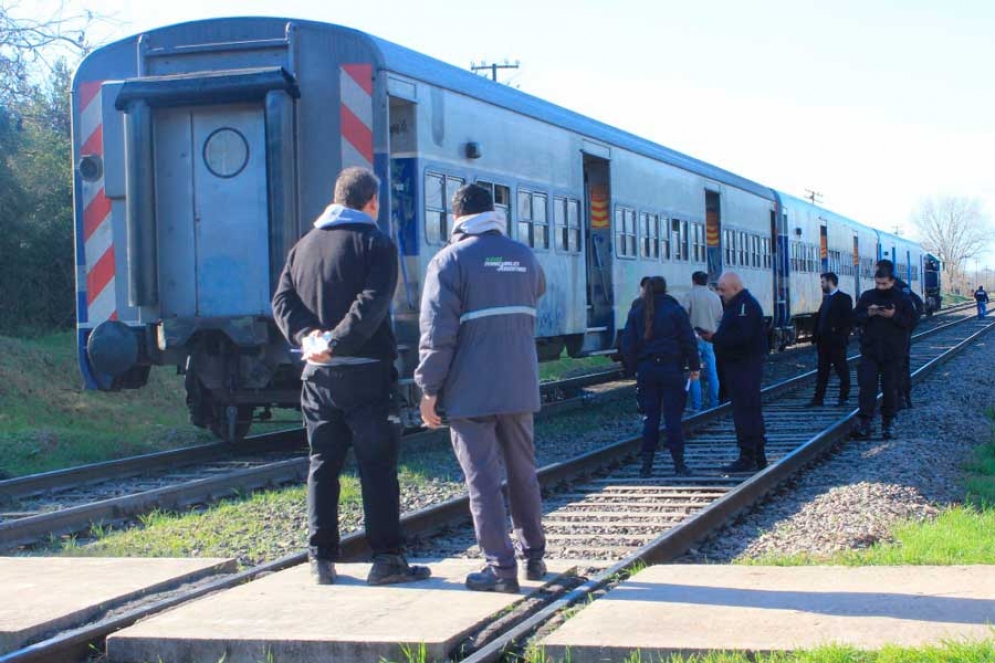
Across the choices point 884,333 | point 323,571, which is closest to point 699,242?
point 884,333

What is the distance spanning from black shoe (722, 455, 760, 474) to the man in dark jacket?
2521mm

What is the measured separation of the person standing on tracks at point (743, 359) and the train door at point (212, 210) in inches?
154

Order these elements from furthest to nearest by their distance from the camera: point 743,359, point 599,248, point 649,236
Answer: point 649,236 < point 599,248 < point 743,359

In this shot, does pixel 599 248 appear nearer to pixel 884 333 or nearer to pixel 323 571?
pixel 884 333

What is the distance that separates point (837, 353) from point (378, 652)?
41.0 ft

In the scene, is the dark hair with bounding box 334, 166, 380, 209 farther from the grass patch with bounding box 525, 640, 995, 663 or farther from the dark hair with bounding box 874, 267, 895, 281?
the dark hair with bounding box 874, 267, 895, 281

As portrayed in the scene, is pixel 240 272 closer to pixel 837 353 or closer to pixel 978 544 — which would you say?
pixel 978 544

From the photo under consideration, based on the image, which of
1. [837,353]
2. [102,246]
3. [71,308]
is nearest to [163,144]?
[102,246]

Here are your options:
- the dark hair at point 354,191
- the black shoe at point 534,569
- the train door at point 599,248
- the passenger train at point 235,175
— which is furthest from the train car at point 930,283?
the dark hair at point 354,191

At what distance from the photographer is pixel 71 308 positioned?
24.1 m

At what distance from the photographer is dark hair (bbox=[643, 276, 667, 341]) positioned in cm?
1041

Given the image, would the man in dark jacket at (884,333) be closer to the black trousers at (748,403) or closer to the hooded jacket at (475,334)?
the black trousers at (748,403)

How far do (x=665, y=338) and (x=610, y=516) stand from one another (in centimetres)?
209

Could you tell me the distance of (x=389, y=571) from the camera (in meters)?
5.95
